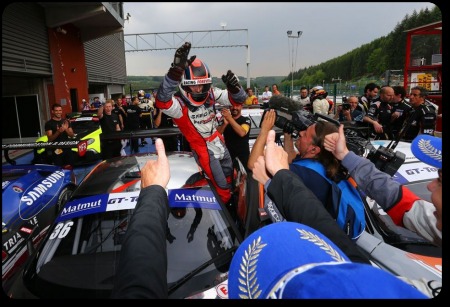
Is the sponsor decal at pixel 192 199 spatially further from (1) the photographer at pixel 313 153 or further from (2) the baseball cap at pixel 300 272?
(2) the baseball cap at pixel 300 272

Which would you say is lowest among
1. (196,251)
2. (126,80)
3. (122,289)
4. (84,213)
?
(196,251)

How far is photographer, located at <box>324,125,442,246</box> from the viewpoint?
1.29 metres

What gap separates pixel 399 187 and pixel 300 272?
120 centimetres

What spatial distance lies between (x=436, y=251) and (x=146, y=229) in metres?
1.77

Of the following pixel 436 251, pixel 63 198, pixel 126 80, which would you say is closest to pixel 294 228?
pixel 436 251

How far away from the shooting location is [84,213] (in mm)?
1906

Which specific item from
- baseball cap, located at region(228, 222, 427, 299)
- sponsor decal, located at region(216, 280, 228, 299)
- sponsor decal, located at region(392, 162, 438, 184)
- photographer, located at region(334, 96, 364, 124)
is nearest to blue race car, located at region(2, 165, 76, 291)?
sponsor decal, located at region(216, 280, 228, 299)

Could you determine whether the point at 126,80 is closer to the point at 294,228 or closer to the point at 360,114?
the point at 360,114

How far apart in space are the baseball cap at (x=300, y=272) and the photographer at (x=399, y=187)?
908 millimetres

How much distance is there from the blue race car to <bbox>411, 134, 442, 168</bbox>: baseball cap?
228cm

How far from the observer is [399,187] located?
4.91ft

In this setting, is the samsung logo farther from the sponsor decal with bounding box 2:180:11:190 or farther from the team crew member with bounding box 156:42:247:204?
the team crew member with bounding box 156:42:247:204

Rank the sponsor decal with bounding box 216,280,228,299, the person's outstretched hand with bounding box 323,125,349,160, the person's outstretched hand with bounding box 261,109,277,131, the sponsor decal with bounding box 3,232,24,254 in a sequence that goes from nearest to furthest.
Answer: the sponsor decal with bounding box 216,280,228,299, the person's outstretched hand with bounding box 323,125,349,160, the person's outstretched hand with bounding box 261,109,277,131, the sponsor decal with bounding box 3,232,24,254

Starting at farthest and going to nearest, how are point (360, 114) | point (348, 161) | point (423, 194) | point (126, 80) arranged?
point (126, 80) → point (360, 114) → point (423, 194) → point (348, 161)
